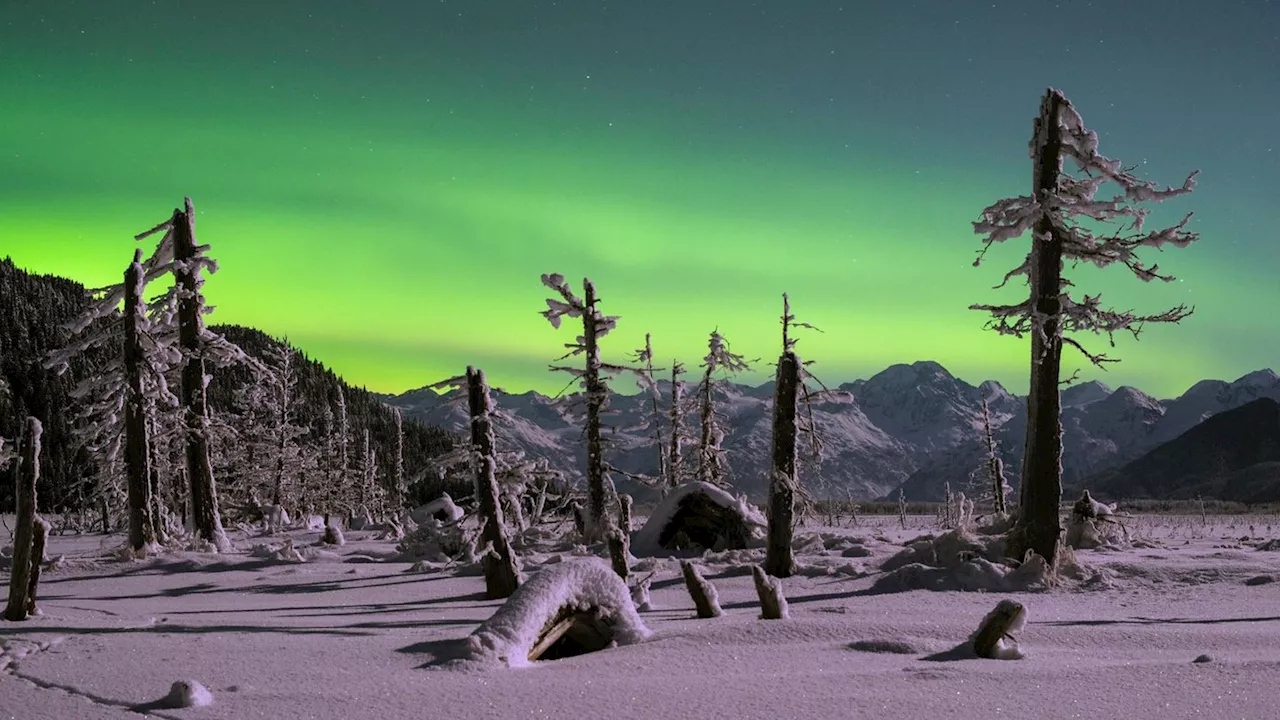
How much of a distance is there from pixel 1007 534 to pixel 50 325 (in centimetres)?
16329

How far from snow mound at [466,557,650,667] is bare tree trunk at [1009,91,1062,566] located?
846 cm

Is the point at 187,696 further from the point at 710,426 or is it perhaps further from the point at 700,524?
the point at 710,426

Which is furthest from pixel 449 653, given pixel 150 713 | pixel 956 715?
pixel 956 715

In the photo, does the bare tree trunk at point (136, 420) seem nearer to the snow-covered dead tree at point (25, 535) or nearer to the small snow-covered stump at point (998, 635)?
the snow-covered dead tree at point (25, 535)

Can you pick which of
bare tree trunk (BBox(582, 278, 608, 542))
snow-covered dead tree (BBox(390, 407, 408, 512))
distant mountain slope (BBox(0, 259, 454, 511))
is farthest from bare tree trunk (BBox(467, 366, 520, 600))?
→ distant mountain slope (BBox(0, 259, 454, 511))

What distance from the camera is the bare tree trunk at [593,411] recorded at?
22.4m

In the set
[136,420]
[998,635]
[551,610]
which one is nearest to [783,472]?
[998,635]

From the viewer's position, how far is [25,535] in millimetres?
9156

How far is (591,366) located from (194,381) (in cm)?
903

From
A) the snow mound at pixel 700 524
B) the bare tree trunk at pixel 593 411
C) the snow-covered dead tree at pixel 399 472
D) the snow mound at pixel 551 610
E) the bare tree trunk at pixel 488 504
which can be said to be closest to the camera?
the snow mound at pixel 551 610

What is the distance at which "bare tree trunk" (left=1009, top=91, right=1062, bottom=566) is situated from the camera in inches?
540

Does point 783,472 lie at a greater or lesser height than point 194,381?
lesser

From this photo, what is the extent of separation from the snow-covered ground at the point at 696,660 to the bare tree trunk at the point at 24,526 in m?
0.28

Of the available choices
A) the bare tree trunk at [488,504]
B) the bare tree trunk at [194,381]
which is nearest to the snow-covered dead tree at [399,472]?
the bare tree trunk at [194,381]
